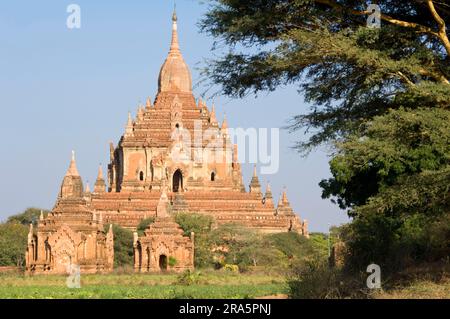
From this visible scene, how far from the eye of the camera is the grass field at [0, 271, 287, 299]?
2491cm

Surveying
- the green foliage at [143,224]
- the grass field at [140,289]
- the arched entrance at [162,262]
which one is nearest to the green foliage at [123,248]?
the green foliage at [143,224]

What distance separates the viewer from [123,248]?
49.3m

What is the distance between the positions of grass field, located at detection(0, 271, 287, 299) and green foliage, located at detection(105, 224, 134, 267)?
496 inches

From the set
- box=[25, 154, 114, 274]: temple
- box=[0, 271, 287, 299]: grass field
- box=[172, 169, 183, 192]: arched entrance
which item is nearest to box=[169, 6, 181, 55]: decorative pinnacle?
box=[172, 169, 183, 192]: arched entrance

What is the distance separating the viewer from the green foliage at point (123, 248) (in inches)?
1921

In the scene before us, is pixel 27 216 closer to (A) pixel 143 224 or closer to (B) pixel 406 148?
(A) pixel 143 224

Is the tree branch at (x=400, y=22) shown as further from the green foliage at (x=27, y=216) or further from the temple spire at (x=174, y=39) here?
the green foliage at (x=27, y=216)

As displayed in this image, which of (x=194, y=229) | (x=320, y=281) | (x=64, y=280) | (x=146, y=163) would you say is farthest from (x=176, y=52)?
(x=320, y=281)

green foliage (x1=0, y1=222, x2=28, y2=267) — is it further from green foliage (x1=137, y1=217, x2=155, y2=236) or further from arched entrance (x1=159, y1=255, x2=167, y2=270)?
arched entrance (x1=159, y1=255, x2=167, y2=270)

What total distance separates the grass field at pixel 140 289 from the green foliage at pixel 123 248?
12596mm

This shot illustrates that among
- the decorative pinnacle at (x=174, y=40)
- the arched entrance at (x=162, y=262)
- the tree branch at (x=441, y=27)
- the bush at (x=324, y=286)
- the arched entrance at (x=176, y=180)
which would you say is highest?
the decorative pinnacle at (x=174, y=40)

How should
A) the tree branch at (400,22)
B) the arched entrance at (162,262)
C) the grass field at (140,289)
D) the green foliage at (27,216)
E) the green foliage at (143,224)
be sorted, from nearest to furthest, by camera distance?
the tree branch at (400,22), the grass field at (140,289), the arched entrance at (162,262), the green foliage at (143,224), the green foliage at (27,216)

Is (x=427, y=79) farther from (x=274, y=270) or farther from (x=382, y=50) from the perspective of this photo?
(x=274, y=270)

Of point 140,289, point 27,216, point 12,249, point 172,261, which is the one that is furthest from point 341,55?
point 27,216
